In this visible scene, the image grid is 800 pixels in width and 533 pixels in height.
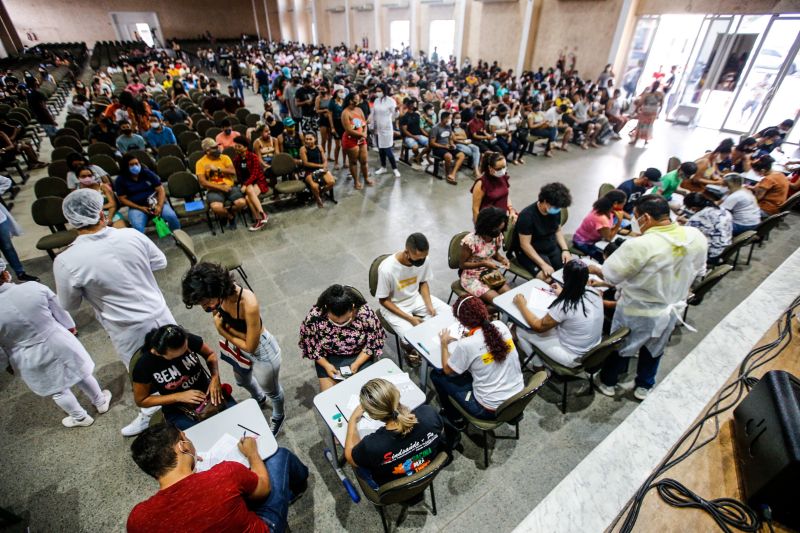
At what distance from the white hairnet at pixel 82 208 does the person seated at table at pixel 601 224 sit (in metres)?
4.43

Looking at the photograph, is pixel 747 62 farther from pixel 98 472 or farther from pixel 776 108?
pixel 98 472

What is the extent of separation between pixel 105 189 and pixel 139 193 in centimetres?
36

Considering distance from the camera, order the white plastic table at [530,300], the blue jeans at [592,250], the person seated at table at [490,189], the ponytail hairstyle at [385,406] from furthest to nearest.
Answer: the person seated at table at [490,189]
the blue jeans at [592,250]
the white plastic table at [530,300]
the ponytail hairstyle at [385,406]

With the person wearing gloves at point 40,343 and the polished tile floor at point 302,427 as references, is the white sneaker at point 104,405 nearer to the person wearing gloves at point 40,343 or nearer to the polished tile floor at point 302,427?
the polished tile floor at point 302,427

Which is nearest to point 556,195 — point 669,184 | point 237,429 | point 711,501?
point 711,501

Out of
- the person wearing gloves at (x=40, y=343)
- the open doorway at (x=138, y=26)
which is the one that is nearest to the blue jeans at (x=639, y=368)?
the person wearing gloves at (x=40, y=343)

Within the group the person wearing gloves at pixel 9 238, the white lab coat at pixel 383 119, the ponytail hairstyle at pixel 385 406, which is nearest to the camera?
the ponytail hairstyle at pixel 385 406

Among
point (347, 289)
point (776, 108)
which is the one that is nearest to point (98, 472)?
point (347, 289)

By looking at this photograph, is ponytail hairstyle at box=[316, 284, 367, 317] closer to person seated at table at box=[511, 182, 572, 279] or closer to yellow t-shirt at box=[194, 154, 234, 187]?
person seated at table at box=[511, 182, 572, 279]

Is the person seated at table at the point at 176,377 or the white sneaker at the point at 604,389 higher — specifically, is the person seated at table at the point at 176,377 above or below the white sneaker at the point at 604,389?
above

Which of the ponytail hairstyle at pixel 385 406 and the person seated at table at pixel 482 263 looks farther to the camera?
the person seated at table at pixel 482 263

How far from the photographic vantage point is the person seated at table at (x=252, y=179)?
5.62 m

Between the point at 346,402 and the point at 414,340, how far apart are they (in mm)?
722

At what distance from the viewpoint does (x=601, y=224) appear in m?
3.93
